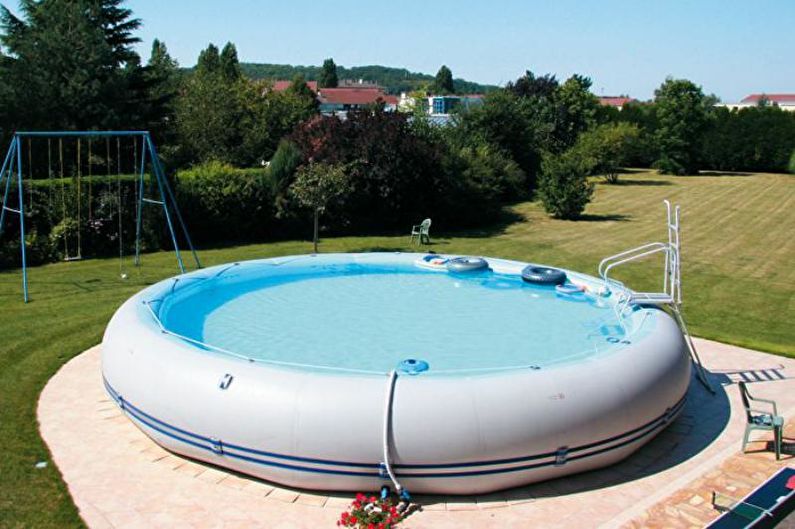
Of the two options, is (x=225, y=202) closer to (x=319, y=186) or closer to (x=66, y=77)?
(x=319, y=186)

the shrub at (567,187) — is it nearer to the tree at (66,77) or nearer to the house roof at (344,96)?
the tree at (66,77)

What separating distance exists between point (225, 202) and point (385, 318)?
13.2 metres

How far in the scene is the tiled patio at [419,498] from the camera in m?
7.58

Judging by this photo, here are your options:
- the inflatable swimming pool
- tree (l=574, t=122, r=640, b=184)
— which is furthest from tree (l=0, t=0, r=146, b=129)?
tree (l=574, t=122, r=640, b=184)

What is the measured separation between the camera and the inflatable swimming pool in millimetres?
7855

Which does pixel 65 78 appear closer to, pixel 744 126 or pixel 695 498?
pixel 695 498

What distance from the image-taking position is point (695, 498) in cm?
793

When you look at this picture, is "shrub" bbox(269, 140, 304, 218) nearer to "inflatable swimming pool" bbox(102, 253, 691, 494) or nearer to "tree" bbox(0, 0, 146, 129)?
"tree" bbox(0, 0, 146, 129)

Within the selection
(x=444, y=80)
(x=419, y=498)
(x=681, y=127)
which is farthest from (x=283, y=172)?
(x=444, y=80)

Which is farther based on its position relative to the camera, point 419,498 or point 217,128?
point 217,128

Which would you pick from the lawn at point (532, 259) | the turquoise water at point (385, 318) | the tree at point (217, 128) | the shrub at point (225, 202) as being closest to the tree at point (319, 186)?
the lawn at point (532, 259)

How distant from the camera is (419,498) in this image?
8.06 metres

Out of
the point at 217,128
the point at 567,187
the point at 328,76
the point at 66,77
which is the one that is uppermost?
the point at 328,76

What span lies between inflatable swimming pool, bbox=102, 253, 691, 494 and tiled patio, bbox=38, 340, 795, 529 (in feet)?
0.72
